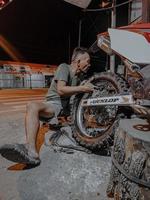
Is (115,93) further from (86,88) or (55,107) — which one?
(55,107)

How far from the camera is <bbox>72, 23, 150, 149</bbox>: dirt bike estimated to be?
9.54 ft

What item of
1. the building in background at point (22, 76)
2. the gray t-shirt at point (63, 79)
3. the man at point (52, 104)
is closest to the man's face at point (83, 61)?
the man at point (52, 104)

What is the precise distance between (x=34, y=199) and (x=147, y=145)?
108cm

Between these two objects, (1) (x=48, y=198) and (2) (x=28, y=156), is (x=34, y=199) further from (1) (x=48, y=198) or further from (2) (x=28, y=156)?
(2) (x=28, y=156)

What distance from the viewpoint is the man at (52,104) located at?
3016mm

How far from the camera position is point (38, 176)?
294cm

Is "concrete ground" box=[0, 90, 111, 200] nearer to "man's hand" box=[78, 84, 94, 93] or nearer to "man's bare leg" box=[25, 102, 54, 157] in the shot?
"man's bare leg" box=[25, 102, 54, 157]

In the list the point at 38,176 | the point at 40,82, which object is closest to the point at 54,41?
the point at 40,82

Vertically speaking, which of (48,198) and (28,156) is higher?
(28,156)

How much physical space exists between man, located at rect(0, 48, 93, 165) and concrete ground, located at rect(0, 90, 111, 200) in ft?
0.56

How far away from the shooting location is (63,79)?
3.77 meters

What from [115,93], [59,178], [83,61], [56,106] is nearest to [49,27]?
[83,61]

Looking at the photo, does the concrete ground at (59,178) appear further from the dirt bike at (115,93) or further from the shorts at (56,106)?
the shorts at (56,106)

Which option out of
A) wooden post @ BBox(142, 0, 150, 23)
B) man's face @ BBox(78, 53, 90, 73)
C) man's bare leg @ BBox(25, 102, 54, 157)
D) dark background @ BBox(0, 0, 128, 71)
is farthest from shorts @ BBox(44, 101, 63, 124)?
dark background @ BBox(0, 0, 128, 71)
